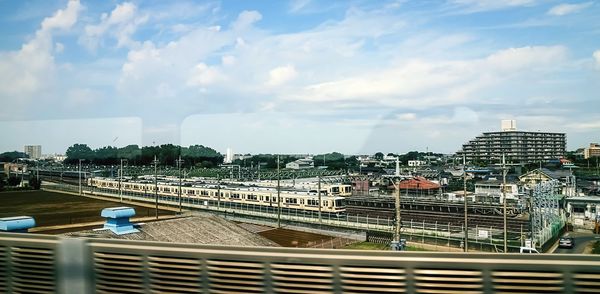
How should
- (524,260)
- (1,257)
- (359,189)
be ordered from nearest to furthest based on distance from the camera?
(524,260) → (1,257) → (359,189)

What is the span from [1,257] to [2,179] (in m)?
4.02

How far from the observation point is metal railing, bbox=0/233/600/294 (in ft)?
5.20

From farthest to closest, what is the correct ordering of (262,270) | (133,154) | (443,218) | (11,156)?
(443,218) < (133,154) < (11,156) < (262,270)

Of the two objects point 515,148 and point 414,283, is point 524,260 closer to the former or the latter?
point 414,283

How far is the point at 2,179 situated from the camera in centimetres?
557

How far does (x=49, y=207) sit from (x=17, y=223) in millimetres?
518

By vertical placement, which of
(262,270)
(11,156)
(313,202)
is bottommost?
(313,202)

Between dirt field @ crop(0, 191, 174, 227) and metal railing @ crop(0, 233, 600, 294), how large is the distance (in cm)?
315

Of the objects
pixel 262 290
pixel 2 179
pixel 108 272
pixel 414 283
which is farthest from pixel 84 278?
pixel 2 179

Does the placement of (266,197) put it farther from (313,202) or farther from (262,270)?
(262,270)

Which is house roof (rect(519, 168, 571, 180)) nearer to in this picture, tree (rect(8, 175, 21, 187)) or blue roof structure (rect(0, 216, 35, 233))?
tree (rect(8, 175, 21, 187))

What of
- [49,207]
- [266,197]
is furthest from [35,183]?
[266,197]

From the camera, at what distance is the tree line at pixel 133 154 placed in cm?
582

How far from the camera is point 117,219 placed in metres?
6.33
